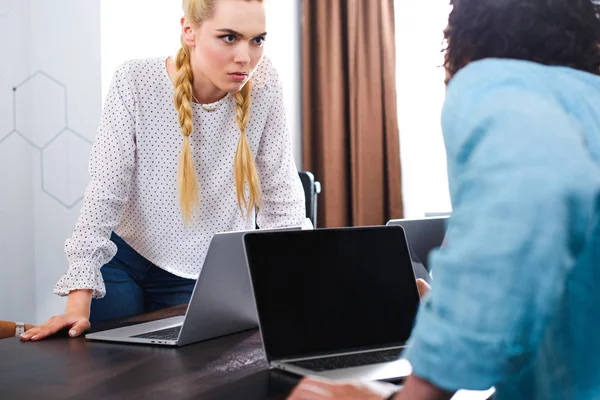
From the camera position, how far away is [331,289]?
1.11 metres

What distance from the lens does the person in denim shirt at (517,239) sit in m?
0.49

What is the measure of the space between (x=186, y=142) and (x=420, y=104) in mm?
2116

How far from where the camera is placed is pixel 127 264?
1.74 metres

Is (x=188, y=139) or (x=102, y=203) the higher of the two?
(x=188, y=139)

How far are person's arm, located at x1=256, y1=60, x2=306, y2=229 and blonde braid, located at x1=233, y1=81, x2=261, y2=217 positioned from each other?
51mm

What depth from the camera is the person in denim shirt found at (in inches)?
19.3

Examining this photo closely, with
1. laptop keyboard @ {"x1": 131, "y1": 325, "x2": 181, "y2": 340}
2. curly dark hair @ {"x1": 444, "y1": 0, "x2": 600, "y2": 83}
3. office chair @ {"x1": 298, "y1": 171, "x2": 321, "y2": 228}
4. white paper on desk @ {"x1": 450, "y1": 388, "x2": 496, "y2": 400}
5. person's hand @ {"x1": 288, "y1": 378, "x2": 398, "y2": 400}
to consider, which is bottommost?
white paper on desk @ {"x1": 450, "y1": 388, "x2": 496, "y2": 400}

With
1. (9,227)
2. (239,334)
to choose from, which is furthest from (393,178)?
(239,334)

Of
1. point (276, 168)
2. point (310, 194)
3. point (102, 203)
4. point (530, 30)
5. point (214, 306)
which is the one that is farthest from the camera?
point (310, 194)

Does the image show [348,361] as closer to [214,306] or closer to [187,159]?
[214,306]

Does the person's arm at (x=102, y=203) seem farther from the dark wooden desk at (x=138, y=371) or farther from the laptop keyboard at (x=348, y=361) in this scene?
the laptop keyboard at (x=348, y=361)

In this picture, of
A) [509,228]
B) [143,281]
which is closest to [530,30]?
[509,228]

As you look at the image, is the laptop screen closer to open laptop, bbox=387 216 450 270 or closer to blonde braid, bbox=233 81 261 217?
open laptop, bbox=387 216 450 270

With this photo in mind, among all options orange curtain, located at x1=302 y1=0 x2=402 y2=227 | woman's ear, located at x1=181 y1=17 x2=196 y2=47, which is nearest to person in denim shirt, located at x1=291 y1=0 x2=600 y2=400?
woman's ear, located at x1=181 y1=17 x2=196 y2=47
